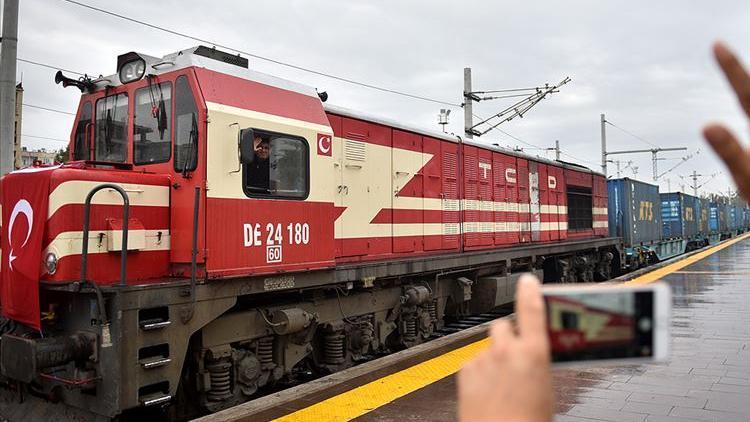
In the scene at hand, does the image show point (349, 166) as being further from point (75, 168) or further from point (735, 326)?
point (735, 326)

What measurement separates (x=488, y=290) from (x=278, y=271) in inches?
221

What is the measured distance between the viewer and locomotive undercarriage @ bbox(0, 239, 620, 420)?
4.61 metres

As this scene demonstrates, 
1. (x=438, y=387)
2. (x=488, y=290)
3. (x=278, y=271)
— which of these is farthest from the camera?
(x=488, y=290)

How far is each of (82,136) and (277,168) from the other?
7.95ft

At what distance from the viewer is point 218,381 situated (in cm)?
556

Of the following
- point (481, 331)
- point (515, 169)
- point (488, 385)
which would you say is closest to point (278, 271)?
point (481, 331)

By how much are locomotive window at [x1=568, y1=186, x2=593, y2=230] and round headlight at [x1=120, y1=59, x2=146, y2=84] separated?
1214 centimetres

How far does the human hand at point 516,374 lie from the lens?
3.17 feet

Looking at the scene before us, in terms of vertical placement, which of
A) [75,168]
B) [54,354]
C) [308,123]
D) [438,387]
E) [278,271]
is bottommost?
[438,387]

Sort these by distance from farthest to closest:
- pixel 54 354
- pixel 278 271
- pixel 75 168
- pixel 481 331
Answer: pixel 481 331 < pixel 278 271 < pixel 75 168 < pixel 54 354

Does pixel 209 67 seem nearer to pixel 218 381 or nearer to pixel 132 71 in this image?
pixel 132 71

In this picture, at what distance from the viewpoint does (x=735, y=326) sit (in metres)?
8.23

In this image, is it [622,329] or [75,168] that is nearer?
[622,329]

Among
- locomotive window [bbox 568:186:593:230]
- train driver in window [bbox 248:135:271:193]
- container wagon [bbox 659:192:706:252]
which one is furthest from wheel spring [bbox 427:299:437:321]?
container wagon [bbox 659:192:706:252]
